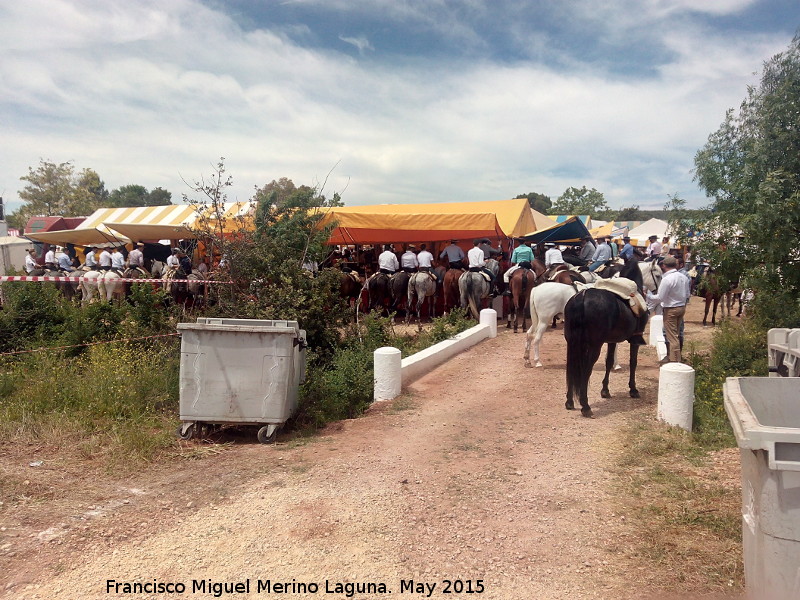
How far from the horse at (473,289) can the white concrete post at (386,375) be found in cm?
668

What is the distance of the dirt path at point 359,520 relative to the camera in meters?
3.67

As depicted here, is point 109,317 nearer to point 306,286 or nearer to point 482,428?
point 306,286

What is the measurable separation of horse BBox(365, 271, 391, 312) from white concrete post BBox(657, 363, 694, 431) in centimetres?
949

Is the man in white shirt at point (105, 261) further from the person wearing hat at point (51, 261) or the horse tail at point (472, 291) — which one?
the horse tail at point (472, 291)

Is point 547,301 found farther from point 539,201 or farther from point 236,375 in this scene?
point 539,201

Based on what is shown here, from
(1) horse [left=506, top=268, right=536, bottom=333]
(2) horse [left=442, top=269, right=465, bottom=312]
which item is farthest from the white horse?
(2) horse [left=442, top=269, right=465, bottom=312]

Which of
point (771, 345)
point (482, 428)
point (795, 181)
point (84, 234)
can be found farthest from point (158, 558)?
point (84, 234)

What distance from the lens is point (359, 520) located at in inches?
174

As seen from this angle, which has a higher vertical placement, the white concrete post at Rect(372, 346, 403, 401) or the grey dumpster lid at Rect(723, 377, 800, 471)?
the grey dumpster lid at Rect(723, 377, 800, 471)

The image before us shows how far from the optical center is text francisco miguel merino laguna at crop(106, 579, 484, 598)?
3.52m

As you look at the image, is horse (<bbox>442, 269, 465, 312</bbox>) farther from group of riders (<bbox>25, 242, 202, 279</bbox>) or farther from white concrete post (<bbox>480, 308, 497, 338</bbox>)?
group of riders (<bbox>25, 242, 202, 279</bbox>)

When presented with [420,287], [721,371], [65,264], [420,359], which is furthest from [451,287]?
[65,264]

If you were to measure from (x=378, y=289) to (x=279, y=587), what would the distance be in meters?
12.3

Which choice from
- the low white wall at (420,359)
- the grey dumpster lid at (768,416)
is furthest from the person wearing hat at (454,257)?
the grey dumpster lid at (768,416)
